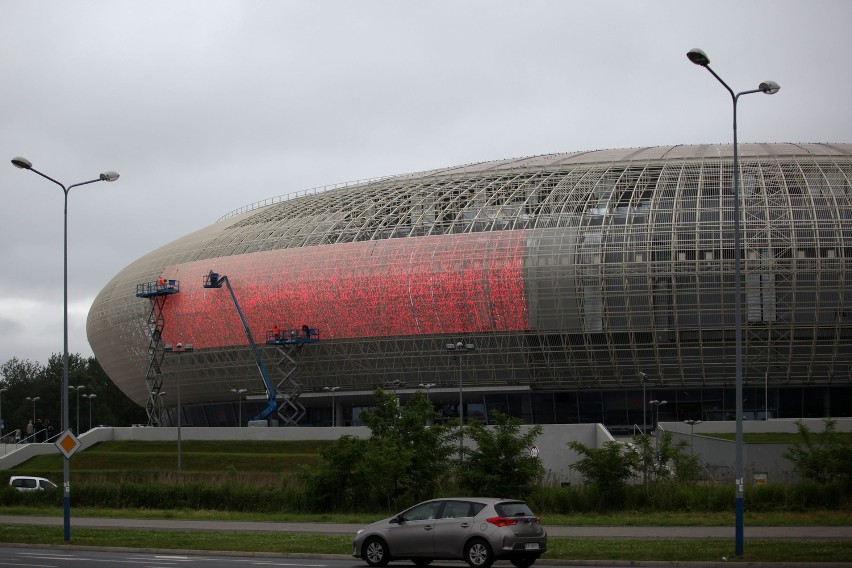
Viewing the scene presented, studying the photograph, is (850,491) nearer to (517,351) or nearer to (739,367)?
(739,367)

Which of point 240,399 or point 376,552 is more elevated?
point 240,399

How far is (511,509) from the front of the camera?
85.7 ft

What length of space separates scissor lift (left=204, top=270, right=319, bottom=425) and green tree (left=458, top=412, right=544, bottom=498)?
4442cm

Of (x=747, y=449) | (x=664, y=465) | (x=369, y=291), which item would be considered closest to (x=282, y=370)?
(x=369, y=291)

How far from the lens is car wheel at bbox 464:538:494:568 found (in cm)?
2531

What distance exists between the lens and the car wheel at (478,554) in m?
25.3

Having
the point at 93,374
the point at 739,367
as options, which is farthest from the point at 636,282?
the point at 93,374

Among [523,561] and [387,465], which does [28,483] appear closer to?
[387,465]

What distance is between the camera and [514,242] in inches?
3039

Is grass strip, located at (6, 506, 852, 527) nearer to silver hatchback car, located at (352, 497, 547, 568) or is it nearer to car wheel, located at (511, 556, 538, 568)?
silver hatchback car, located at (352, 497, 547, 568)

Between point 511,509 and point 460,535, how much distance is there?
1249mm

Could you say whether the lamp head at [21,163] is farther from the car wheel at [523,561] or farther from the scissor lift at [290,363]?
the scissor lift at [290,363]

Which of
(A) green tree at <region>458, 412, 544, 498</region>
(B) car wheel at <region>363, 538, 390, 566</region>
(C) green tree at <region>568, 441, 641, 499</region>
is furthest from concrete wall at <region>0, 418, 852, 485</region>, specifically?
(B) car wheel at <region>363, 538, 390, 566</region>

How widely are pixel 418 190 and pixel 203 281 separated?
1730 centimetres
